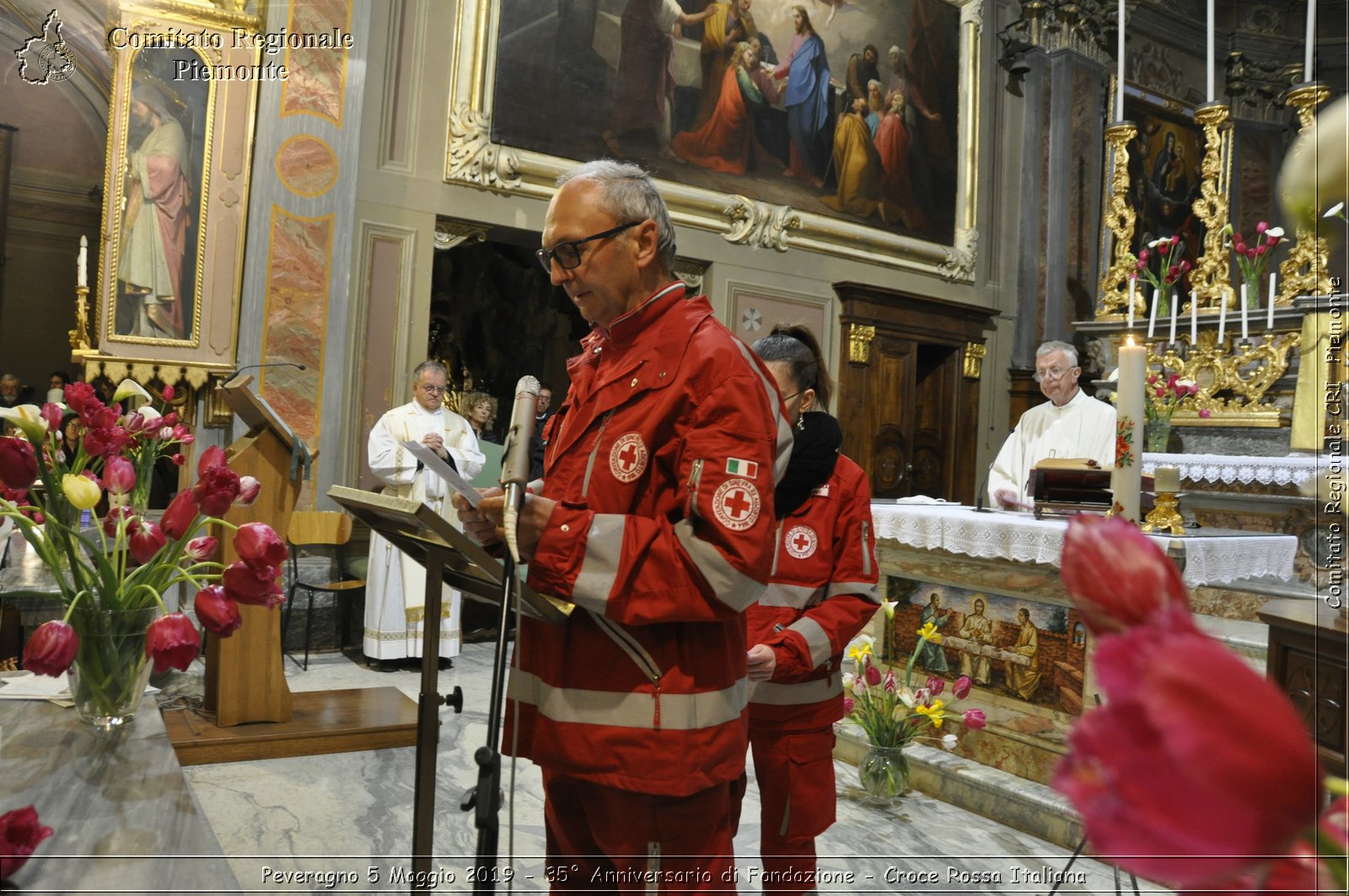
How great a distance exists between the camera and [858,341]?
10.1 m

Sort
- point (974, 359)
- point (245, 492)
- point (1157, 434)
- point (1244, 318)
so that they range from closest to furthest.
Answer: point (245, 492) < point (1157, 434) < point (1244, 318) < point (974, 359)

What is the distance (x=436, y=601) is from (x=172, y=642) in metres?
0.52

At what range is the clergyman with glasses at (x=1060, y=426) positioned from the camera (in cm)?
496

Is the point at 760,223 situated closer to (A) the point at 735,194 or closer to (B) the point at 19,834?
(A) the point at 735,194

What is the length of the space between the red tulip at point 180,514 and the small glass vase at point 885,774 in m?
2.87

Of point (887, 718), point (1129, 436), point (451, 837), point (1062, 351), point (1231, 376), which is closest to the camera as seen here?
point (1129, 436)

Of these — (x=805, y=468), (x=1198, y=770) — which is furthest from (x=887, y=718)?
(x=1198, y=770)

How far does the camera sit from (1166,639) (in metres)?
0.30

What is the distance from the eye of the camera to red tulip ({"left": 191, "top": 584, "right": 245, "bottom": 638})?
1838 mm

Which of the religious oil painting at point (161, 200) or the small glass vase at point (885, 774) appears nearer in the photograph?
the small glass vase at point (885, 774)

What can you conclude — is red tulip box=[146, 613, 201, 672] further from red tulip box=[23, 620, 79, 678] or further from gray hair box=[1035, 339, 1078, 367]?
gray hair box=[1035, 339, 1078, 367]

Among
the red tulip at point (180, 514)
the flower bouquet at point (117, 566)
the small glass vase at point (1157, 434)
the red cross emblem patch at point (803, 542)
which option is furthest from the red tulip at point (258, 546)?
the small glass vase at point (1157, 434)

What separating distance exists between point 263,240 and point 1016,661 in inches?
222

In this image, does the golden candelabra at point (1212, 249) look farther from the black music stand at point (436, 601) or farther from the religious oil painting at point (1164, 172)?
the black music stand at point (436, 601)
